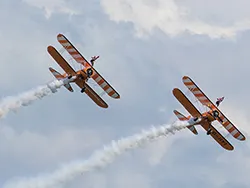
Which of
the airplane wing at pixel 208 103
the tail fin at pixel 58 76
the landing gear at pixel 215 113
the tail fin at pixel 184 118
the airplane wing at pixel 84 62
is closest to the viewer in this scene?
the landing gear at pixel 215 113

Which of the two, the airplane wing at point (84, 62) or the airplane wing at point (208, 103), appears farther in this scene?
the airplane wing at point (84, 62)

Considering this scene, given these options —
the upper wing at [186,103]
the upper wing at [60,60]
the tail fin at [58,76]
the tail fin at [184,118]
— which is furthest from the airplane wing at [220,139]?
the upper wing at [60,60]

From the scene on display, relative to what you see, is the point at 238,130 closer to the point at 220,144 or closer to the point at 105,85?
the point at 220,144

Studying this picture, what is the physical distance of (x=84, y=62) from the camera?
498ft

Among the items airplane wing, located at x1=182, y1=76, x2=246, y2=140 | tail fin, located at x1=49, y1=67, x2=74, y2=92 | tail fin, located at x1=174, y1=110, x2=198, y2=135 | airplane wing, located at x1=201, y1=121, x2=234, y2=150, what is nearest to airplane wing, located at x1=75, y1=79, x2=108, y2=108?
tail fin, located at x1=49, y1=67, x2=74, y2=92

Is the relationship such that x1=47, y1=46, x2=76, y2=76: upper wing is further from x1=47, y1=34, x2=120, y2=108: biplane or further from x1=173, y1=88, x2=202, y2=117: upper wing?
x1=173, y1=88, x2=202, y2=117: upper wing

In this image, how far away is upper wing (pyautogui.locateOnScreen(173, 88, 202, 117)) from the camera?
491ft

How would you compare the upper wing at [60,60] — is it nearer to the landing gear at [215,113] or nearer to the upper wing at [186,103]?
the upper wing at [186,103]

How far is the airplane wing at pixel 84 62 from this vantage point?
152250 mm

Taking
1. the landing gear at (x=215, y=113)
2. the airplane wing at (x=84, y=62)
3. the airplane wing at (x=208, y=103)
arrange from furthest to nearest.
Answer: the airplane wing at (x=84, y=62) < the airplane wing at (x=208, y=103) < the landing gear at (x=215, y=113)

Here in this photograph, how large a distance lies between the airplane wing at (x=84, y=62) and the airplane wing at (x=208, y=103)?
865 centimetres

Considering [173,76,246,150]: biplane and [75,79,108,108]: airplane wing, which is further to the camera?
[75,79,108,108]: airplane wing

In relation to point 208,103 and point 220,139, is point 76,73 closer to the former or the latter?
point 208,103

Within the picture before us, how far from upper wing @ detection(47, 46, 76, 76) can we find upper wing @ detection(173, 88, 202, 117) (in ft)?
40.4
